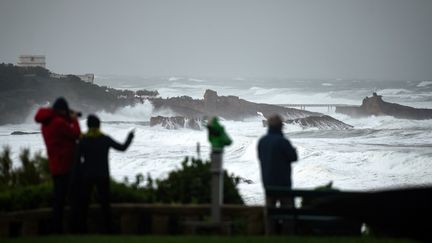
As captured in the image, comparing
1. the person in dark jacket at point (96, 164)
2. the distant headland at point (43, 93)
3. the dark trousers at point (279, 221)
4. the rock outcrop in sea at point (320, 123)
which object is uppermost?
the distant headland at point (43, 93)

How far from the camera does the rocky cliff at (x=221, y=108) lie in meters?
61.6

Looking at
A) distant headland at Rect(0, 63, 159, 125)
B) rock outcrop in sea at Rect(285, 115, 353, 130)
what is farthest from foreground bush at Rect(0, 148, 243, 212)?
distant headland at Rect(0, 63, 159, 125)

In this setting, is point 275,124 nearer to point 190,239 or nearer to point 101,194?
point 190,239

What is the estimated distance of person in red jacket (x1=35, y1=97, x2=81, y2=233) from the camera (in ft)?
25.0

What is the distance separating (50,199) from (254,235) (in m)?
2.24

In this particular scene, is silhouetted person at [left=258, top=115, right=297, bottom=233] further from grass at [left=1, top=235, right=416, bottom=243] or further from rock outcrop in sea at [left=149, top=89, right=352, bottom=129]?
rock outcrop in sea at [left=149, top=89, right=352, bottom=129]

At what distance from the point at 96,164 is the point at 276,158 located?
71.7 inches

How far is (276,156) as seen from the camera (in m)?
7.89

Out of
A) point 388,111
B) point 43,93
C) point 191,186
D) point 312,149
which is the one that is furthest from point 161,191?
point 43,93

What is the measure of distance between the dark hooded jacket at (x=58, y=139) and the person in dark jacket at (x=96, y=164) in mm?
196

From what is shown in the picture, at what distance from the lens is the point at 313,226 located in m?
7.52

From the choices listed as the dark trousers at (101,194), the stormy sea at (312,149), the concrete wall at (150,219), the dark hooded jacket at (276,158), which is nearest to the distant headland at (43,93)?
the stormy sea at (312,149)

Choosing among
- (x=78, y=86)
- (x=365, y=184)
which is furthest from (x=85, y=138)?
(x=78, y=86)

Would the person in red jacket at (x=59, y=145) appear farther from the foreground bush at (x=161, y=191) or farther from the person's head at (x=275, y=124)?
the person's head at (x=275, y=124)
